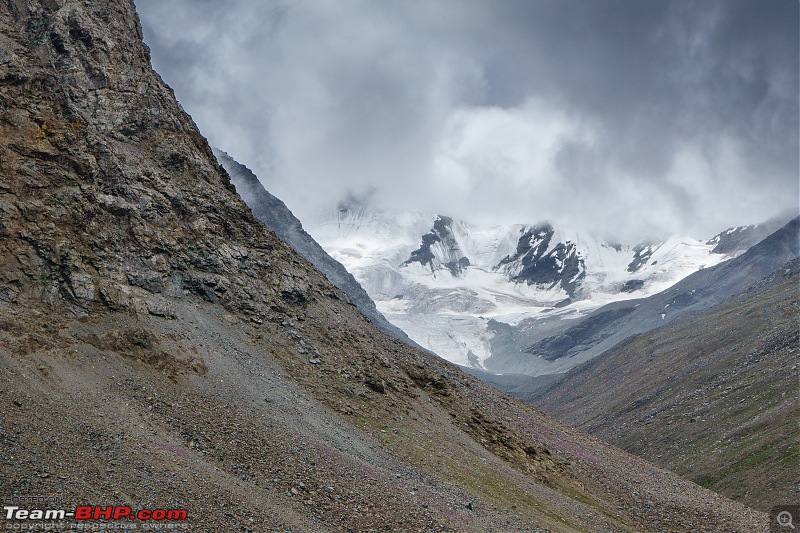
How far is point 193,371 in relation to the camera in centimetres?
3416

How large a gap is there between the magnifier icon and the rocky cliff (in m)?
2.34

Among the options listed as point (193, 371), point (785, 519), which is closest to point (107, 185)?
point (193, 371)

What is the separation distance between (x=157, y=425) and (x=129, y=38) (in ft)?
118

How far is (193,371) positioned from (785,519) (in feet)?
132

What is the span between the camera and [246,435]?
29.8 meters

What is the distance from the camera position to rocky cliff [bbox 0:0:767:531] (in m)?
25.4

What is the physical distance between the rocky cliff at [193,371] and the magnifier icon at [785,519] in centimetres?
234

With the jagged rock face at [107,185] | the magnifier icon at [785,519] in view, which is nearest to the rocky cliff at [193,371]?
the jagged rock face at [107,185]

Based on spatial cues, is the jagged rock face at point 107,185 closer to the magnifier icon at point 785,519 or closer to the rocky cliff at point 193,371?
the rocky cliff at point 193,371

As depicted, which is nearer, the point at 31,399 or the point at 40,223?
the point at 31,399

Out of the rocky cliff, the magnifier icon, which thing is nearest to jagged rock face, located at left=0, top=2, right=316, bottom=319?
the rocky cliff

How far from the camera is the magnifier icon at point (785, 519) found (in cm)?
4198

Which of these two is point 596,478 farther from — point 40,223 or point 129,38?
point 129,38

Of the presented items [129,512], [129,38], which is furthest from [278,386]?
[129,38]
